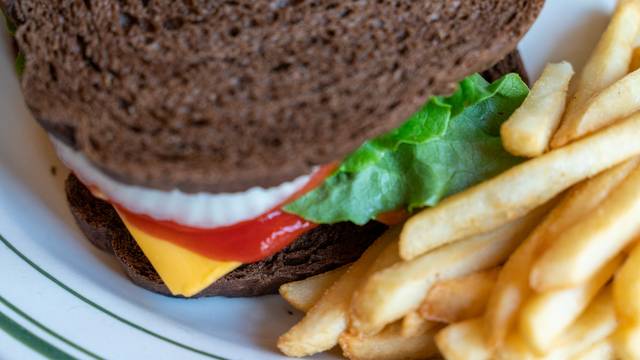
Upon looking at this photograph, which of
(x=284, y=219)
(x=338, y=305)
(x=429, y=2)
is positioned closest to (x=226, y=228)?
(x=284, y=219)

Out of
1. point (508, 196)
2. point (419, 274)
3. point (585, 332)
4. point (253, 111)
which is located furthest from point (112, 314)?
point (585, 332)

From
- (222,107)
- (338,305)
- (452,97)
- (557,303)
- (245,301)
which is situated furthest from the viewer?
(245,301)

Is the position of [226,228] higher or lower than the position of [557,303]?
higher

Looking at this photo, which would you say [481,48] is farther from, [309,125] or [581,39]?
[581,39]

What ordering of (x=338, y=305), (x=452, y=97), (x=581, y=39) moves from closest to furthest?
(x=338, y=305) → (x=452, y=97) → (x=581, y=39)

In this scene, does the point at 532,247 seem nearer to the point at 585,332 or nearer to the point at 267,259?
the point at 585,332

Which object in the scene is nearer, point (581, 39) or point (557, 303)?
point (557, 303)

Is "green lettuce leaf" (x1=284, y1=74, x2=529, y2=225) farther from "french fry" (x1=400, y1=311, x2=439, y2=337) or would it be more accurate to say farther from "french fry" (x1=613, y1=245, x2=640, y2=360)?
"french fry" (x1=613, y1=245, x2=640, y2=360)
